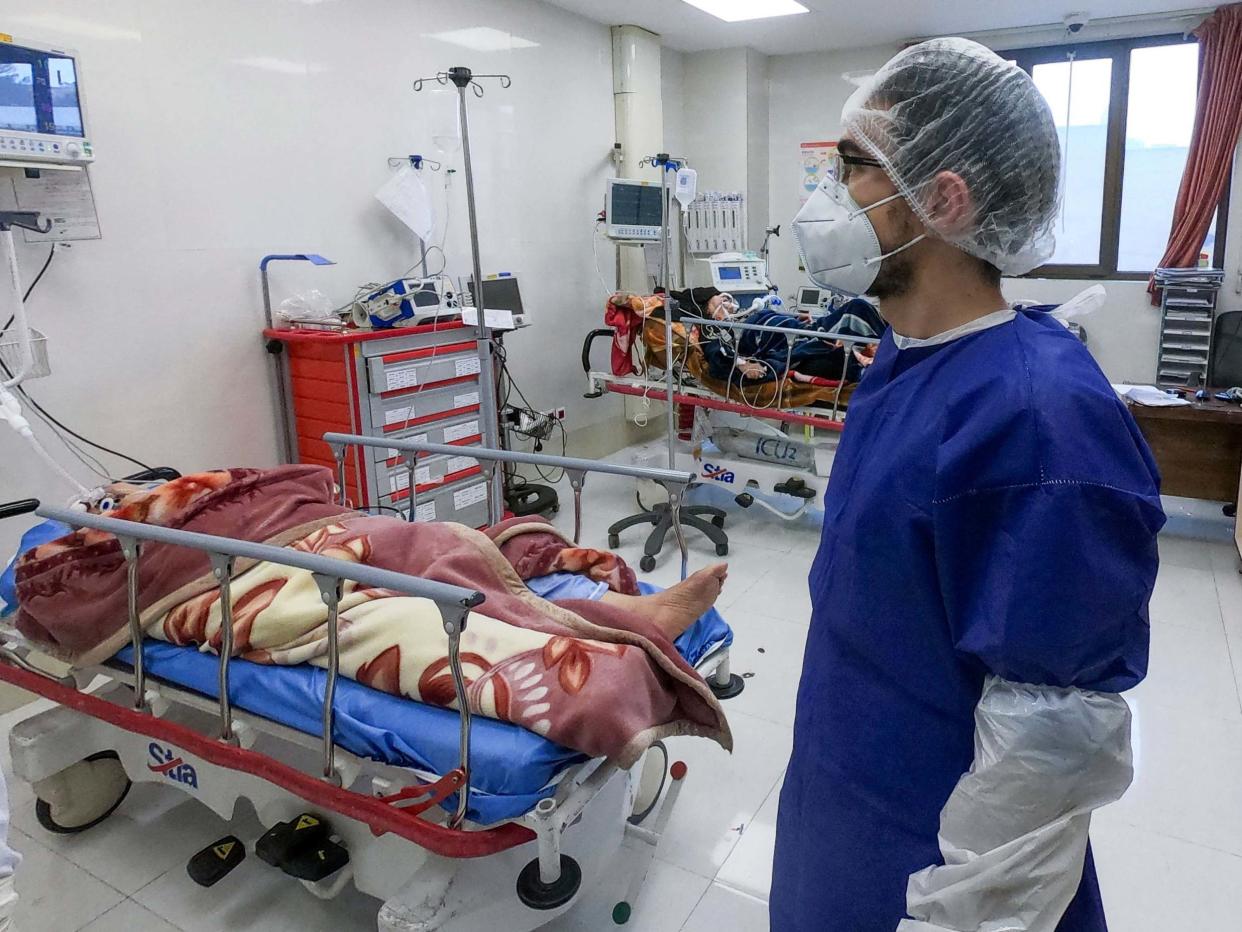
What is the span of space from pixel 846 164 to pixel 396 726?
116 centimetres

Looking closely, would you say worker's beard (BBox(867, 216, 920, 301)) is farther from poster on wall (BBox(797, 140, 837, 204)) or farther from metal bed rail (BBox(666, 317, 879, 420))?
poster on wall (BBox(797, 140, 837, 204))

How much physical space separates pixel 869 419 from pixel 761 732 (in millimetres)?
1609

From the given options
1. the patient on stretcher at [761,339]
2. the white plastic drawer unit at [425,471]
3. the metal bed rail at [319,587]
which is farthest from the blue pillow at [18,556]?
the patient on stretcher at [761,339]

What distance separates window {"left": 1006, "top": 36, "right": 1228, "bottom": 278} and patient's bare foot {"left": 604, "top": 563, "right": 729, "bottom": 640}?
488cm

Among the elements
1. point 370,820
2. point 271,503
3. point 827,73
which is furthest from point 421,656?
point 827,73

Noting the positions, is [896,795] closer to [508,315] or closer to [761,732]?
[761,732]

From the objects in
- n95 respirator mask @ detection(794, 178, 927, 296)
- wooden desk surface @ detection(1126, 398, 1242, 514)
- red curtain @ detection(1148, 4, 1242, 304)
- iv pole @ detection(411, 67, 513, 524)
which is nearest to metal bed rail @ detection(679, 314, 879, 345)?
iv pole @ detection(411, 67, 513, 524)

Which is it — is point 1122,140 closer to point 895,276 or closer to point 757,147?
point 757,147

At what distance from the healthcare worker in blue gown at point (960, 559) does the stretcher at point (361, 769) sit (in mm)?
452

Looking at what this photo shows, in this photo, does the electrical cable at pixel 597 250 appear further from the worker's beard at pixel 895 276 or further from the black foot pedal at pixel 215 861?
the worker's beard at pixel 895 276

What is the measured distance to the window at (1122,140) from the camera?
5195 mm

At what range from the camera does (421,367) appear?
3.41 m

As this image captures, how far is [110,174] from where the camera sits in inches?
111

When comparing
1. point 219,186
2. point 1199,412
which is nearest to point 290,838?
point 219,186
